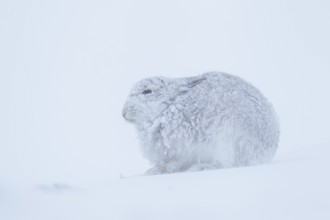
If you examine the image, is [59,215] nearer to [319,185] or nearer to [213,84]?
[319,185]

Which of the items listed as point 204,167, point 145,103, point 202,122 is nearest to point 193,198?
point 204,167

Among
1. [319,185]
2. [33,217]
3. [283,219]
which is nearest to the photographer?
[33,217]

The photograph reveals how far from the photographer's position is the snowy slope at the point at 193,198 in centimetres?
370

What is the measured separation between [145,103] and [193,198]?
7.72 feet

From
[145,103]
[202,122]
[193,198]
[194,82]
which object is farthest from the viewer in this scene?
[194,82]

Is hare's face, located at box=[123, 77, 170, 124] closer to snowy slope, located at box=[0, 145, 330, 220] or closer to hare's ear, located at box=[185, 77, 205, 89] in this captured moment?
hare's ear, located at box=[185, 77, 205, 89]

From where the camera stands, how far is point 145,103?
6.48 m

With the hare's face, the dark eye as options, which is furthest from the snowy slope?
the dark eye

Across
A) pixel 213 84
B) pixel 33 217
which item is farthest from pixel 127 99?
pixel 33 217

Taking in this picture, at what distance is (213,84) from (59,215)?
3085 mm

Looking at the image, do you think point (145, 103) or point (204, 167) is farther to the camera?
point (145, 103)

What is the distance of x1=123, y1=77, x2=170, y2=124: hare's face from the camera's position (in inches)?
254

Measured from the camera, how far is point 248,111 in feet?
20.4

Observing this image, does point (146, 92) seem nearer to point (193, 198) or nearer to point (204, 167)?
point (204, 167)
